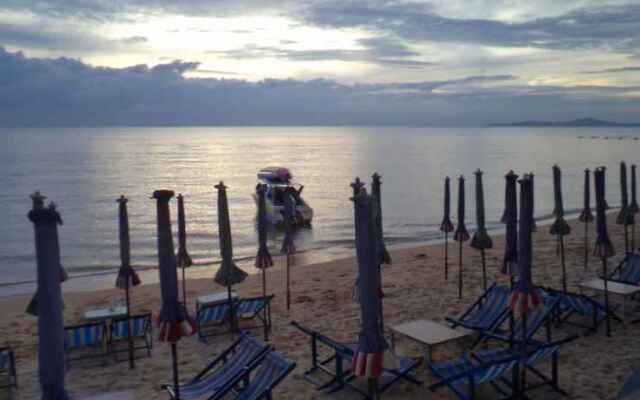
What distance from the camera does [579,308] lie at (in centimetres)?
988

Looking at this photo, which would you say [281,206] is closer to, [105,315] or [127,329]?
[105,315]

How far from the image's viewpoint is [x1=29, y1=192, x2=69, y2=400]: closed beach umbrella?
4.57 meters

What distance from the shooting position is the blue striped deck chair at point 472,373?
6.76 meters

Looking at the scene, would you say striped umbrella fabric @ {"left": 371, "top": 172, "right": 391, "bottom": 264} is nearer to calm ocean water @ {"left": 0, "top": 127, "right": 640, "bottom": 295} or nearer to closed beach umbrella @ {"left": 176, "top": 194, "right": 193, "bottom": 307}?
closed beach umbrella @ {"left": 176, "top": 194, "right": 193, "bottom": 307}

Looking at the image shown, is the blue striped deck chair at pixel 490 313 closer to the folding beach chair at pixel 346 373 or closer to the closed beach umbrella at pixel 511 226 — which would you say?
the closed beach umbrella at pixel 511 226

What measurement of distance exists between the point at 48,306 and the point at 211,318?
6.34 metres

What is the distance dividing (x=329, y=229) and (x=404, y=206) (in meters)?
11.8

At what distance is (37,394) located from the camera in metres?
8.50

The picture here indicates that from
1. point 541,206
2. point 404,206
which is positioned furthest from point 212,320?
point 541,206

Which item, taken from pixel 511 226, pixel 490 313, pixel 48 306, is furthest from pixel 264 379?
pixel 511 226

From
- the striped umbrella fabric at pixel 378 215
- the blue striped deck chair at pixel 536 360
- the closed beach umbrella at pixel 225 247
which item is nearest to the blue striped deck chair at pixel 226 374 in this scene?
the closed beach umbrella at pixel 225 247

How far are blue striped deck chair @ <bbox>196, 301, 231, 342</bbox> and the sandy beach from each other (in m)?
0.29

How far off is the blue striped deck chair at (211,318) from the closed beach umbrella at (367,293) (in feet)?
18.1

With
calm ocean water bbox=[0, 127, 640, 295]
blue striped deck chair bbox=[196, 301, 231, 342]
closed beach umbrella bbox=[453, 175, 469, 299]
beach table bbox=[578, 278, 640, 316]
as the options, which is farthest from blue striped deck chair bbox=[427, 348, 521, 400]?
calm ocean water bbox=[0, 127, 640, 295]
